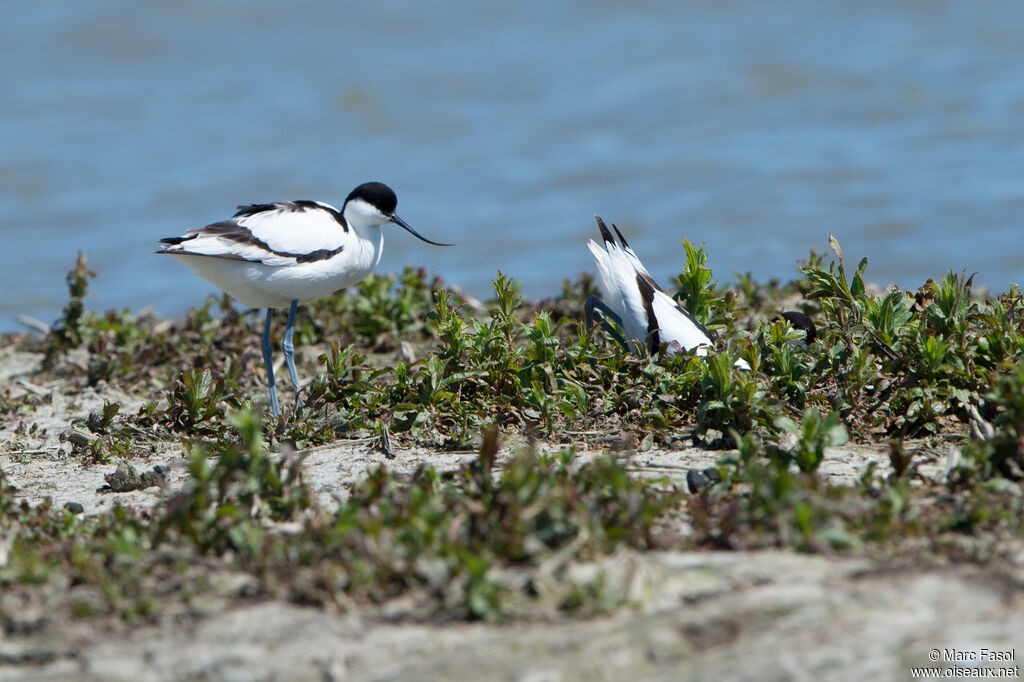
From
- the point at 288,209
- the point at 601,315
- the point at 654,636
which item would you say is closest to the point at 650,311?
the point at 601,315

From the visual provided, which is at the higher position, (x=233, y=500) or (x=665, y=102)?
(x=665, y=102)

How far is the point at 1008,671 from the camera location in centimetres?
262

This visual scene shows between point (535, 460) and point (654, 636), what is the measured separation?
2.69ft

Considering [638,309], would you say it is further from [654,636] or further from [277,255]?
[654,636]

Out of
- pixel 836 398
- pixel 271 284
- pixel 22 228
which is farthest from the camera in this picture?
pixel 22 228

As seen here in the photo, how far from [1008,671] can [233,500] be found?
223cm

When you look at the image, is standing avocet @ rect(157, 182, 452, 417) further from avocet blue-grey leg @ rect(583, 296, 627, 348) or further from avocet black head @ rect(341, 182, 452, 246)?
avocet blue-grey leg @ rect(583, 296, 627, 348)

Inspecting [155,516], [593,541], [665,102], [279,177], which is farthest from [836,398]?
[665,102]

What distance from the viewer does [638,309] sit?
5.43 meters

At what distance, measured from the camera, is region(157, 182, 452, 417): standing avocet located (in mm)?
5781

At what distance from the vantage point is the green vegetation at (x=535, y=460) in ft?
9.96

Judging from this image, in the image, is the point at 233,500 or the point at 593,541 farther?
the point at 233,500

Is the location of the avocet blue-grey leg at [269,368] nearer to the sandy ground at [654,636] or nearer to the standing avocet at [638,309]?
the standing avocet at [638,309]

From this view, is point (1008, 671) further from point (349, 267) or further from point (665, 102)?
point (665, 102)
